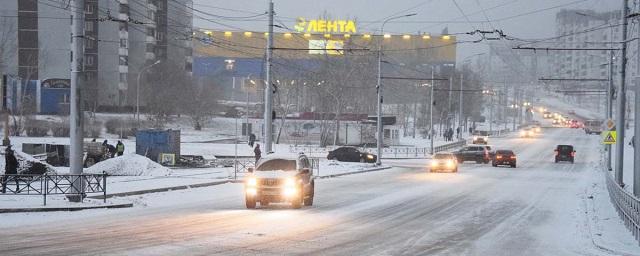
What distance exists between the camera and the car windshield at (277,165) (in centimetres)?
2567

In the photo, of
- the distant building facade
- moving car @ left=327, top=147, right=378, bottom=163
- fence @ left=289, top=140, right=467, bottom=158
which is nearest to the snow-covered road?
moving car @ left=327, top=147, right=378, bottom=163

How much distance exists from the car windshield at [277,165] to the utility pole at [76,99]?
18.2 ft

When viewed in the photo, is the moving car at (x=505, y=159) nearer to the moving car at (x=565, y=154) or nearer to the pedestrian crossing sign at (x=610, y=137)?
the moving car at (x=565, y=154)

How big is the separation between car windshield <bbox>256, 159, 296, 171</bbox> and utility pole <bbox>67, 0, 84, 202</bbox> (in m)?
5.54

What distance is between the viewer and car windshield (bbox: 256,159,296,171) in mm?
25672

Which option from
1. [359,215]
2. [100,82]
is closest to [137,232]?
[359,215]

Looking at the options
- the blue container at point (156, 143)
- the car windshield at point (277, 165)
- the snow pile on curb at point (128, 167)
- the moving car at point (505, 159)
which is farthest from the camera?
the moving car at point (505, 159)

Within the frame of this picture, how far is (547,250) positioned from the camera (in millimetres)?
16516

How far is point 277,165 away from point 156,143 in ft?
84.7

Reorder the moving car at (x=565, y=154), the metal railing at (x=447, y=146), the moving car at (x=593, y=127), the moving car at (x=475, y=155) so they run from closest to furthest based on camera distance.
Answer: the moving car at (x=475, y=155)
the moving car at (x=565, y=154)
the metal railing at (x=447, y=146)
the moving car at (x=593, y=127)

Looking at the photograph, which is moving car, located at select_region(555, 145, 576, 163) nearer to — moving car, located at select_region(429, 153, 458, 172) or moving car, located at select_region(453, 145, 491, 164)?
moving car, located at select_region(453, 145, 491, 164)

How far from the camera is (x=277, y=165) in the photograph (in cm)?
2583

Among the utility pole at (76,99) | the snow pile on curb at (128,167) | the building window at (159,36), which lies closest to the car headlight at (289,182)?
the utility pole at (76,99)

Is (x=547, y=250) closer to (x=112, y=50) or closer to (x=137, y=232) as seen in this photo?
(x=137, y=232)
